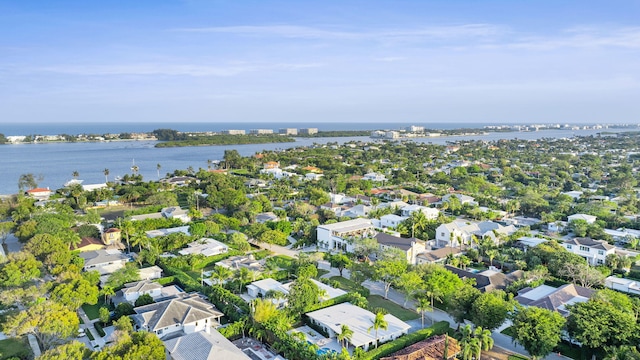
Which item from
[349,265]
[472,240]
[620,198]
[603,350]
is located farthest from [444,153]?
[603,350]

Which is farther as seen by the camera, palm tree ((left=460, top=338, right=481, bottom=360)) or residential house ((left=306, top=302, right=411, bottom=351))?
residential house ((left=306, top=302, right=411, bottom=351))

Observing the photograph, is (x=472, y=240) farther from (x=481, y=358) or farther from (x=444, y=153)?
(x=444, y=153)

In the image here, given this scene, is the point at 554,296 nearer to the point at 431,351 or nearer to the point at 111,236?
the point at 431,351

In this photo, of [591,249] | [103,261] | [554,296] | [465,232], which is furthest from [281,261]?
[591,249]

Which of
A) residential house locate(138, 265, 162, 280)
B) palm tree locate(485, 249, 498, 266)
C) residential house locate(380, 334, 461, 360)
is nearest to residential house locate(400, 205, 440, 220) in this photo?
palm tree locate(485, 249, 498, 266)

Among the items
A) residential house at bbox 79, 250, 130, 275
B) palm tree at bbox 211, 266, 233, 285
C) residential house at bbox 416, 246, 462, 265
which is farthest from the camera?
residential house at bbox 416, 246, 462, 265

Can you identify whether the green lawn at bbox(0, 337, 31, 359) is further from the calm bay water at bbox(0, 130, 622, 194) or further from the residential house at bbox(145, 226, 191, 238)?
the calm bay water at bbox(0, 130, 622, 194)
